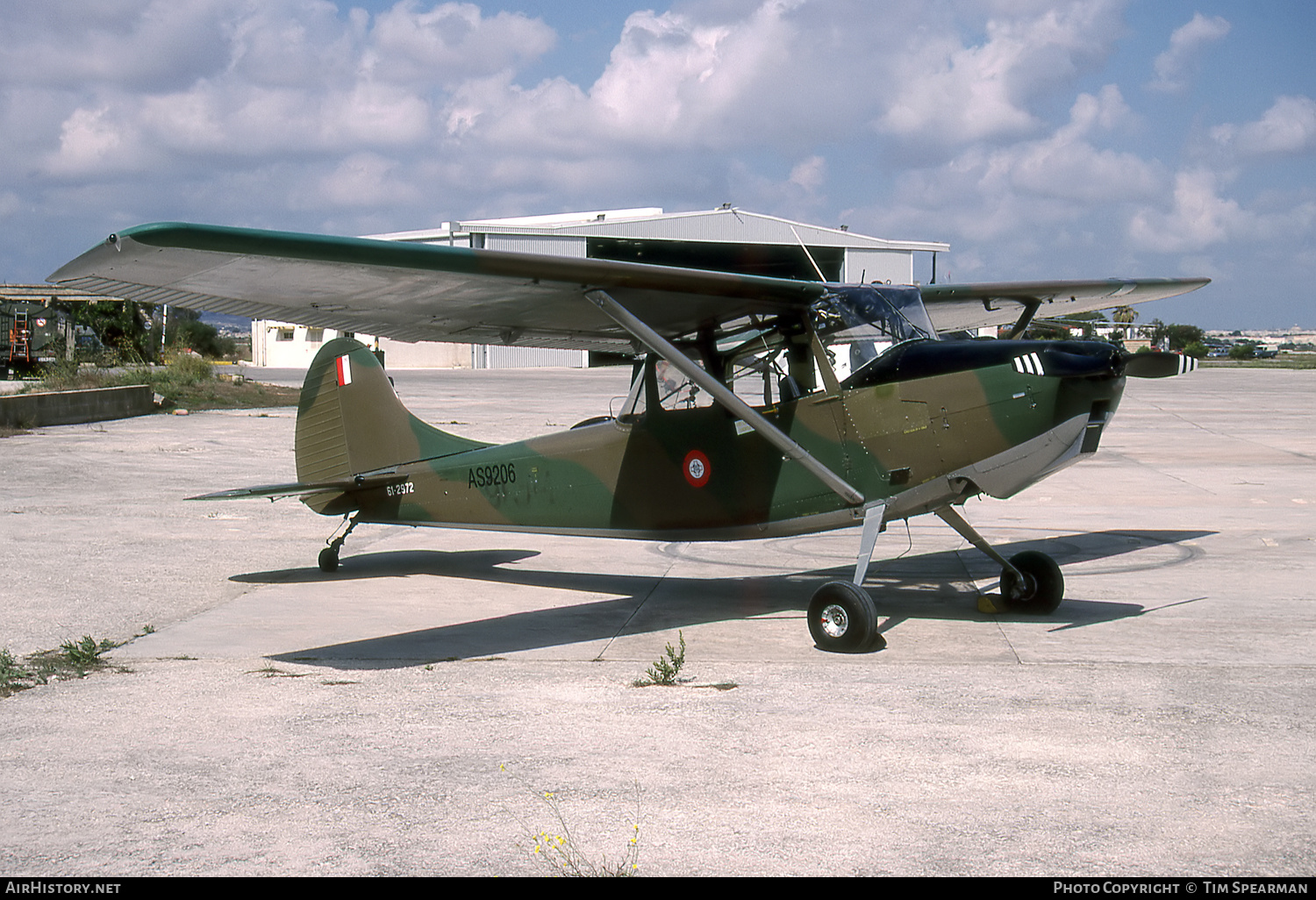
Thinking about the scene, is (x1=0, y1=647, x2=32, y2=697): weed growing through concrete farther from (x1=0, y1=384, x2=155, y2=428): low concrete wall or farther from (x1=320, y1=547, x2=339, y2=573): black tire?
(x1=0, y1=384, x2=155, y2=428): low concrete wall

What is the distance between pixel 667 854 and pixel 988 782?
1.44m

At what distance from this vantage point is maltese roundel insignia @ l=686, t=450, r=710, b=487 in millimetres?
7926

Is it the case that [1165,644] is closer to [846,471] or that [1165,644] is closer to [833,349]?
[846,471]

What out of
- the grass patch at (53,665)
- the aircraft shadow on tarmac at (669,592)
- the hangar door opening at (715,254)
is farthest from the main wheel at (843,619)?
the hangar door opening at (715,254)

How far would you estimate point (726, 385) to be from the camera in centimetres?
788

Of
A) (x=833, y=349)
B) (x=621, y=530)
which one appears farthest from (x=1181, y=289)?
(x=621, y=530)

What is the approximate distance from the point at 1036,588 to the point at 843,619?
180 centimetres

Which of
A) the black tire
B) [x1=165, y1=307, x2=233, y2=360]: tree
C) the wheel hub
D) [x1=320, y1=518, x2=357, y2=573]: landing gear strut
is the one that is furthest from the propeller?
[x1=165, y1=307, x2=233, y2=360]: tree

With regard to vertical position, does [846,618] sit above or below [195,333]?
below

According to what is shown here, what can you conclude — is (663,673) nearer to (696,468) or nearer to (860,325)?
(696,468)

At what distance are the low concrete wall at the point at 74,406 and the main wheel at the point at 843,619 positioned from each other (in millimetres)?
21448

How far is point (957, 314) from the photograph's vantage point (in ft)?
33.8

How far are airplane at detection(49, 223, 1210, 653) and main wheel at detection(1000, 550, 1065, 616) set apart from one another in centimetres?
1

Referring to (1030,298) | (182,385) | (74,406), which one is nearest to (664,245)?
(182,385)
